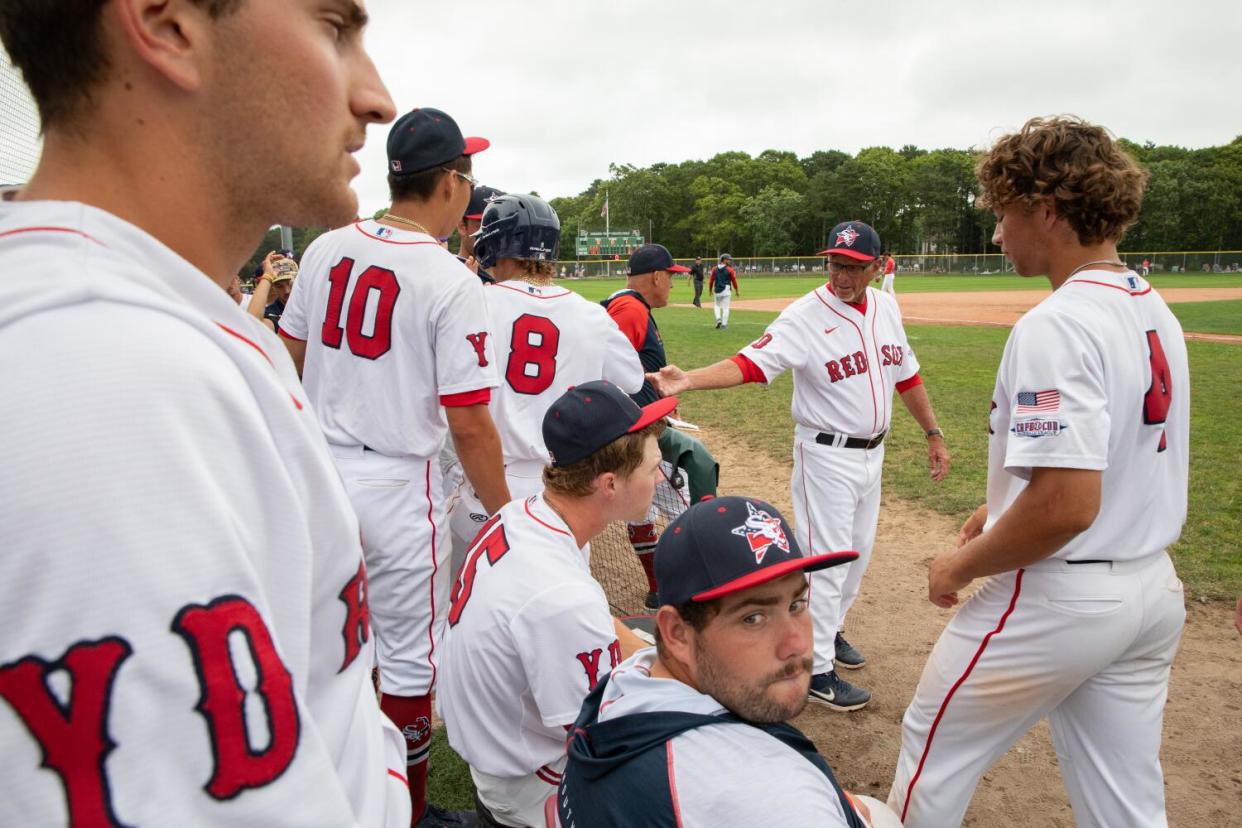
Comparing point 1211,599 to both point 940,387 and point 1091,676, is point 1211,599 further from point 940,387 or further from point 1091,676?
point 940,387

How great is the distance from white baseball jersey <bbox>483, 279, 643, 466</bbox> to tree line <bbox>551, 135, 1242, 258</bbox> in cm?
6692

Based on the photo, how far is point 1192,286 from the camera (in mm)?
39875

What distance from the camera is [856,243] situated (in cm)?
495

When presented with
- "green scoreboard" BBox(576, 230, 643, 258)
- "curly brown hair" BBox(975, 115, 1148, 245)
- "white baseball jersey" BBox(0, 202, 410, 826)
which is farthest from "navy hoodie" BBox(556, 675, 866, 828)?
"green scoreboard" BBox(576, 230, 643, 258)

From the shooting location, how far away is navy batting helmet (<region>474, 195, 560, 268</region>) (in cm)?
423

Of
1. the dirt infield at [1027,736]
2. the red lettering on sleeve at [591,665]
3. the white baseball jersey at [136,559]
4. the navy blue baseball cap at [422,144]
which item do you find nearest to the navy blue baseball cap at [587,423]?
the red lettering on sleeve at [591,665]

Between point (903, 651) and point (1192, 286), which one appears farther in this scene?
point (1192, 286)

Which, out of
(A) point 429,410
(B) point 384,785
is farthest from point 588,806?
(A) point 429,410

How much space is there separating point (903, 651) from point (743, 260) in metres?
69.8

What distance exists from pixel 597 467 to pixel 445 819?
5.95 feet

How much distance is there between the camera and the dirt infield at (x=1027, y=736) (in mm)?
3566

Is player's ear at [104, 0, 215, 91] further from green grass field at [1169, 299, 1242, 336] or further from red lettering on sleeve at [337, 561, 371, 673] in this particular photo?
green grass field at [1169, 299, 1242, 336]

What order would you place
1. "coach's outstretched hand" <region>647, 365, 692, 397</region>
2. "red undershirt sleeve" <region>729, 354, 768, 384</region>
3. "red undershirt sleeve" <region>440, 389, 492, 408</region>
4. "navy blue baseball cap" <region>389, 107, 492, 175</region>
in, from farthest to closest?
"red undershirt sleeve" <region>729, 354, 768, 384</region>
"coach's outstretched hand" <region>647, 365, 692, 397</region>
"navy blue baseball cap" <region>389, 107, 492, 175</region>
"red undershirt sleeve" <region>440, 389, 492, 408</region>

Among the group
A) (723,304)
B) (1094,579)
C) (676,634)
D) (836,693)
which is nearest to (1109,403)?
(1094,579)
